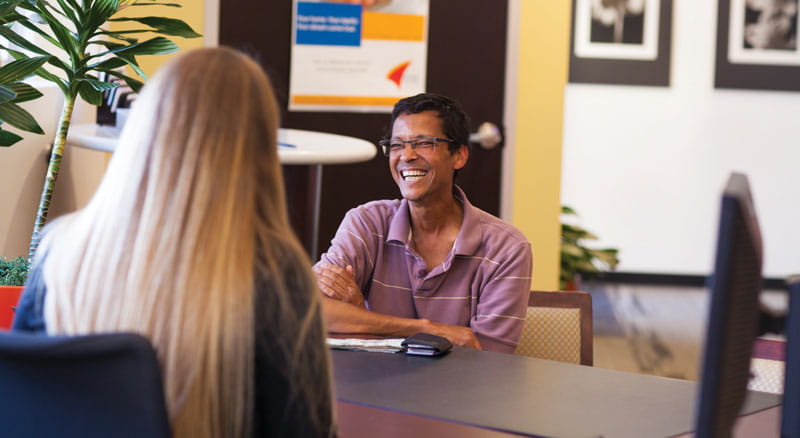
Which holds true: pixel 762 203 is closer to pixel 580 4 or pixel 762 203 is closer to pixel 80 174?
pixel 580 4

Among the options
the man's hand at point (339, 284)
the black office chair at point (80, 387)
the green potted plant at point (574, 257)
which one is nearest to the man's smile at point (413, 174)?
the man's hand at point (339, 284)

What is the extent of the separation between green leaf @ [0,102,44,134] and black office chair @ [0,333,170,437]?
140 centimetres

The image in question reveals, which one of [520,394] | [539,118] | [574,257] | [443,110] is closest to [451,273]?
[443,110]

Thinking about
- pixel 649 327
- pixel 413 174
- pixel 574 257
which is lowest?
pixel 649 327

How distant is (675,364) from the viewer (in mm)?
5242

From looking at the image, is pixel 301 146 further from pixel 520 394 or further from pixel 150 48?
pixel 520 394

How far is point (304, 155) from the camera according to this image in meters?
2.97

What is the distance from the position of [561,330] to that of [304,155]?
0.96 m

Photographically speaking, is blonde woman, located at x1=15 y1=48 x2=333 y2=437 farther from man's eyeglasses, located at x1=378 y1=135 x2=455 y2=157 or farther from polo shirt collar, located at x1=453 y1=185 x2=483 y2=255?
man's eyeglasses, located at x1=378 y1=135 x2=455 y2=157

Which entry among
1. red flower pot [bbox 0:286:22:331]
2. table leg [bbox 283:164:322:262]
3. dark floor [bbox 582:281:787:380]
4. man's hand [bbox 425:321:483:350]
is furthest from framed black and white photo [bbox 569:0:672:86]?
red flower pot [bbox 0:286:22:331]

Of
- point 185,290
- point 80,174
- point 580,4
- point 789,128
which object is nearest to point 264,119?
point 185,290

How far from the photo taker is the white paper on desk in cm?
194

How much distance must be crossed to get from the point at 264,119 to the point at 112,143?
1720 millimetres

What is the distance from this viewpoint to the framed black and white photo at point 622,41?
7180 millimetres
